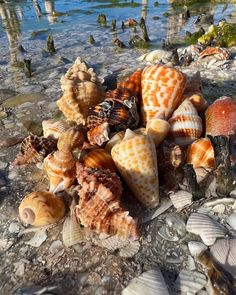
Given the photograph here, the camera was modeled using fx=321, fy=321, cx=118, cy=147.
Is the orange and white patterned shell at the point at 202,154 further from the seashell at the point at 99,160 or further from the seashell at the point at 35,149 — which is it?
the seashell at the point at 35,149

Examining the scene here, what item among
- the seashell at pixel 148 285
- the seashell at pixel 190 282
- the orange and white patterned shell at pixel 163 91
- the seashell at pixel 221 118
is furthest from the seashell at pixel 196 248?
the orange and white patterned shell at pixel 163 91

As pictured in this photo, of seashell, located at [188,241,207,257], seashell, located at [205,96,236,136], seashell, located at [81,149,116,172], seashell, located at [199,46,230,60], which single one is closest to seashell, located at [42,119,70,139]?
seashell, located at [81,149,116,172]

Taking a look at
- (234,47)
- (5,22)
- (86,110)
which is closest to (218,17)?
(234,47)

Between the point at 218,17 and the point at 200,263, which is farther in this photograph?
the point at 218,17

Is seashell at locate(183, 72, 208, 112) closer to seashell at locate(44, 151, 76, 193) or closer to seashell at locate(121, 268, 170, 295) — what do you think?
seashell at locate(44, 151, 76, 193)

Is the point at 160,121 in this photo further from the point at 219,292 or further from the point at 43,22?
the point at 43,22

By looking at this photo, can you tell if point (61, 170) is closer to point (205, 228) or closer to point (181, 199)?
point (181, 199)
